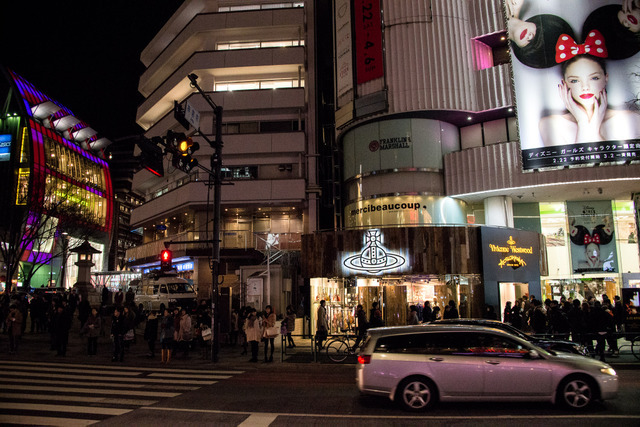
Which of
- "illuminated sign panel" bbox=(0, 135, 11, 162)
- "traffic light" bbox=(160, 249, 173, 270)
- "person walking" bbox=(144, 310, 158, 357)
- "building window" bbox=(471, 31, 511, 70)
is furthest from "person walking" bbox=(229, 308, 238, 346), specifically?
"illuminated sign panel" bbox=(0, 135, 11, 162)

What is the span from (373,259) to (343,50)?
50.4ft

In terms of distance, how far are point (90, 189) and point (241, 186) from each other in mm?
54539

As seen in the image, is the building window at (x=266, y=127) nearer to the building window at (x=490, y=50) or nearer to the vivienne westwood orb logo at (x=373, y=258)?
the building window at (x=490, y=50)

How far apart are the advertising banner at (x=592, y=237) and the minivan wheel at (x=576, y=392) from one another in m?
23.0

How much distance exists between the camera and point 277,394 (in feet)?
33.8

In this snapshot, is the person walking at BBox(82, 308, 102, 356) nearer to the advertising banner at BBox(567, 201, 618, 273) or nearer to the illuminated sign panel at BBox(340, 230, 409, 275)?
the illuminated sign panel at BBox(340, 230, 409, 275)

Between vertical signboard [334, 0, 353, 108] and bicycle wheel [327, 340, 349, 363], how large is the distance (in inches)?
722

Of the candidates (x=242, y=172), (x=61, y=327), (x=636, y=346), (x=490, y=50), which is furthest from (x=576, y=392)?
(x=242, y=172)

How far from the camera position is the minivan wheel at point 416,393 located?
836 cm

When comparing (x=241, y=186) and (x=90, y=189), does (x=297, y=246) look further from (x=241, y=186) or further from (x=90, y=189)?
(x=90, y=189)

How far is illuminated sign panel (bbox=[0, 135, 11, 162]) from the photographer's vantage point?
62.7 m

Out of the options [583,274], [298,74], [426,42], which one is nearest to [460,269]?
[583,274]

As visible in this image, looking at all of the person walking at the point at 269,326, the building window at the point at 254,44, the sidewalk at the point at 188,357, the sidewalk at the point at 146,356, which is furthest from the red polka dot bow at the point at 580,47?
the building window at the point at 254,44

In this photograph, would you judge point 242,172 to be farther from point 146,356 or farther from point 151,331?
point 146,356
